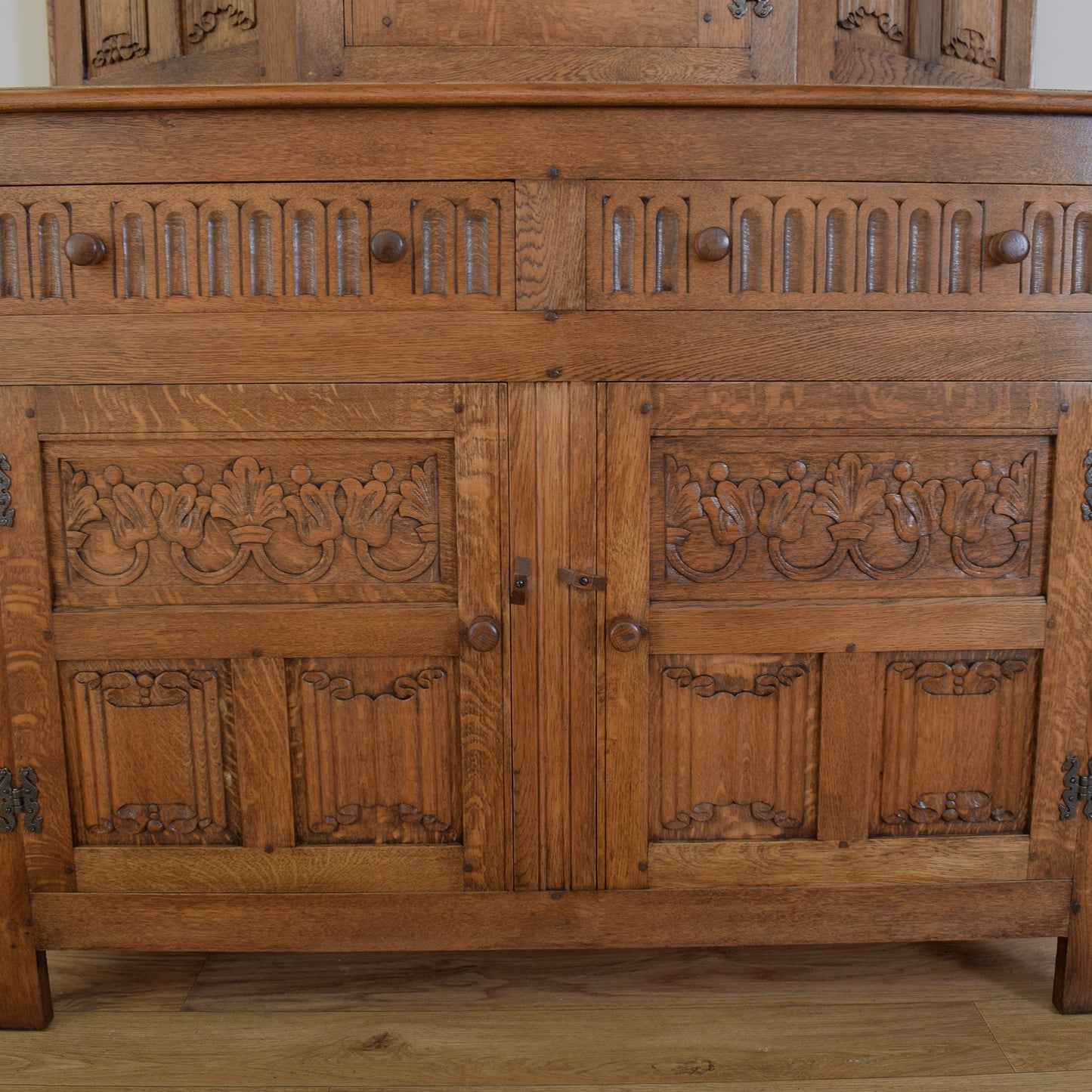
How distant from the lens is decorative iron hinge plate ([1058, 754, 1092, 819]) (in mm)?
1291

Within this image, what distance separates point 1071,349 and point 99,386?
133 cm

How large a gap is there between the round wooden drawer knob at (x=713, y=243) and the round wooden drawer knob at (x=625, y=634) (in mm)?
502

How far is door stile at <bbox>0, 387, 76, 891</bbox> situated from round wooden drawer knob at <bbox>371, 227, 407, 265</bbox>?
20.2 inches

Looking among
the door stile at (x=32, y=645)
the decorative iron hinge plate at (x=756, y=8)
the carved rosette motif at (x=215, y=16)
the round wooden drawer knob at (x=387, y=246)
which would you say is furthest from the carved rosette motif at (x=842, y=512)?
the carved rosette motif at (x=215, y=16)

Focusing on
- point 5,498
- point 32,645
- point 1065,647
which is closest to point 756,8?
point 1065,647

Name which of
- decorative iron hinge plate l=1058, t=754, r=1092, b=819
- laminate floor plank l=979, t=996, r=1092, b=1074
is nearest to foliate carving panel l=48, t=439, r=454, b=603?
decorative iron hinge plate l=1058, t=754, r=1092, b=819

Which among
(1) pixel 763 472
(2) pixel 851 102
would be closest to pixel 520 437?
(1) pixel 763 472

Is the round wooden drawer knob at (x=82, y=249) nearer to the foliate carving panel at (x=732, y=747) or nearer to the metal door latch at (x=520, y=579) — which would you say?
the metal door latch at (x=520, y=579)

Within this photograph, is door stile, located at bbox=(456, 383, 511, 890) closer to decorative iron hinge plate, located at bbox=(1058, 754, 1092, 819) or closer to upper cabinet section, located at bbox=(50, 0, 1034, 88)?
upper cabinet section, located at bbox=(50, 0, 1034, 88)

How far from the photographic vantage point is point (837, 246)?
119 cm

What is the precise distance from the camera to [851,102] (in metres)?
1.13

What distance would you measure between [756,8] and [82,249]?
3.49ft

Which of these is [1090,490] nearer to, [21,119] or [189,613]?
[189,613]

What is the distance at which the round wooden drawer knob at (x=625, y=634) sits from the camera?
122 centimetres
